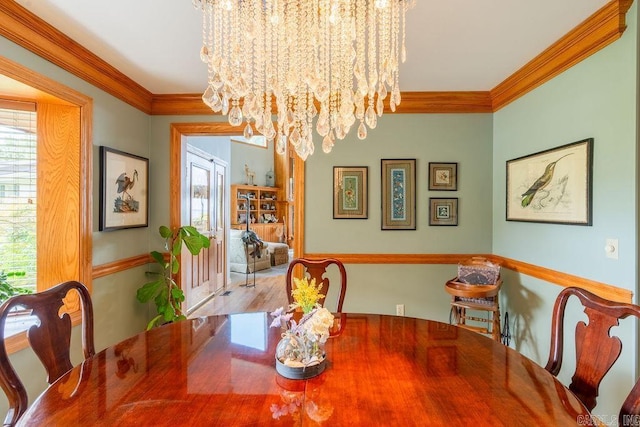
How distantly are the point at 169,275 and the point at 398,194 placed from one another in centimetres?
244

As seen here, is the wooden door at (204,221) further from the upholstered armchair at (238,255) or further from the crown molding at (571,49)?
the crown molding at (571,49)

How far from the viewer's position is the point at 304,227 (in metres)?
3.27

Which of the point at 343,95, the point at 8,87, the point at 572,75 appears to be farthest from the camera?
the point at 572,75

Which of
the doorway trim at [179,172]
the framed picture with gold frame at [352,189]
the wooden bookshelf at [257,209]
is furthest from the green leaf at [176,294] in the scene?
the wooden bookshelf at [257,209]

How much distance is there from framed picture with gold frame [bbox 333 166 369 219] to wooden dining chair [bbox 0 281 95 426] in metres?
2.27

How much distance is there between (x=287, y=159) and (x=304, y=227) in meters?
6.53

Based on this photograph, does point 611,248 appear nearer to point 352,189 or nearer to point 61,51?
point 352,189

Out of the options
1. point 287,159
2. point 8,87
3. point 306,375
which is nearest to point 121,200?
point 8,87

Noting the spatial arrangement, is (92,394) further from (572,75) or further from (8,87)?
(572,75)

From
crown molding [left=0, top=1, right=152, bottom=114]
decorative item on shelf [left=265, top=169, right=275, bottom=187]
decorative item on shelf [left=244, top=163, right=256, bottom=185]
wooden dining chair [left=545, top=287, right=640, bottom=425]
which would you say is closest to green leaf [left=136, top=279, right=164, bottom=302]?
crown molding [left=0, top=1, right=152, bottom=114]

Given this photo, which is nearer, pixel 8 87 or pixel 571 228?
pixel 8 87

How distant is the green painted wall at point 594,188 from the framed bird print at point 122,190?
138 inches

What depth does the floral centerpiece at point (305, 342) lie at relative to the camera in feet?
3.79

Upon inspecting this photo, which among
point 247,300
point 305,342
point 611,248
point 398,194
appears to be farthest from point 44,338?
point 247,300
